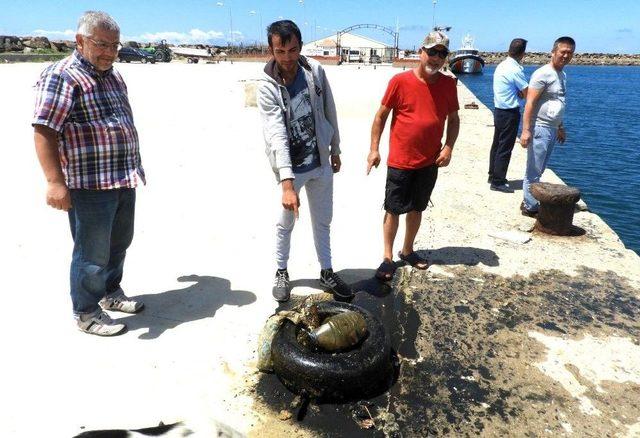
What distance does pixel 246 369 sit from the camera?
3096 mm

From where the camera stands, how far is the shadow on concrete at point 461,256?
467cm

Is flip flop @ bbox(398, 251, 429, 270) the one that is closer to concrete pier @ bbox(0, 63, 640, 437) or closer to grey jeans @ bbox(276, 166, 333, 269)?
concrete pier @ bbox(0, 63, 640, 437)

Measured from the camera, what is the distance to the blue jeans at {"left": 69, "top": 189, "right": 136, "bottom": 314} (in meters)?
3.13

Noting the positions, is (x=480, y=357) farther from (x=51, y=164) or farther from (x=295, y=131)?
(x=51, y=164)

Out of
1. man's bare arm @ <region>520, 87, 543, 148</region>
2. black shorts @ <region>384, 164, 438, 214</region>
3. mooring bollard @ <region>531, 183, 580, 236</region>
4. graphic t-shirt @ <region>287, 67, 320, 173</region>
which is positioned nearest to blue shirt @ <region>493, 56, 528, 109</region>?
man's bare arm @ <region>520, 87, 543, 148</region>

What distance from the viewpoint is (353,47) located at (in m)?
78.9

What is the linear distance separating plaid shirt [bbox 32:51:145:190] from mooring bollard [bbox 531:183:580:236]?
4247 mm

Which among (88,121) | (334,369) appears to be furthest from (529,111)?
(88,121)

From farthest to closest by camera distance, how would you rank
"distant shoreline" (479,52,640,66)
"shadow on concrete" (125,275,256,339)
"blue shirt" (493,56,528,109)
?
"distant shoreline" (479,52,640,66) → "blue shirt" (493,56,528,109) → "shadow on concrete" (125,275,256,339)

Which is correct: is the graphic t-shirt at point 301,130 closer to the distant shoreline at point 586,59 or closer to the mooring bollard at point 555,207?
the mooring bollard at point 555,207

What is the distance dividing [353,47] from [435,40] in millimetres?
80266

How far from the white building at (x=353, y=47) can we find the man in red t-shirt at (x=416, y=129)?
241ft

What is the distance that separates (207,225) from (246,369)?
279 centimetres

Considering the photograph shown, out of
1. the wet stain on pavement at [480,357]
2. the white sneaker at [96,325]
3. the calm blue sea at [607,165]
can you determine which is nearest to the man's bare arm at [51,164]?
the white sneaker at [96,325]
